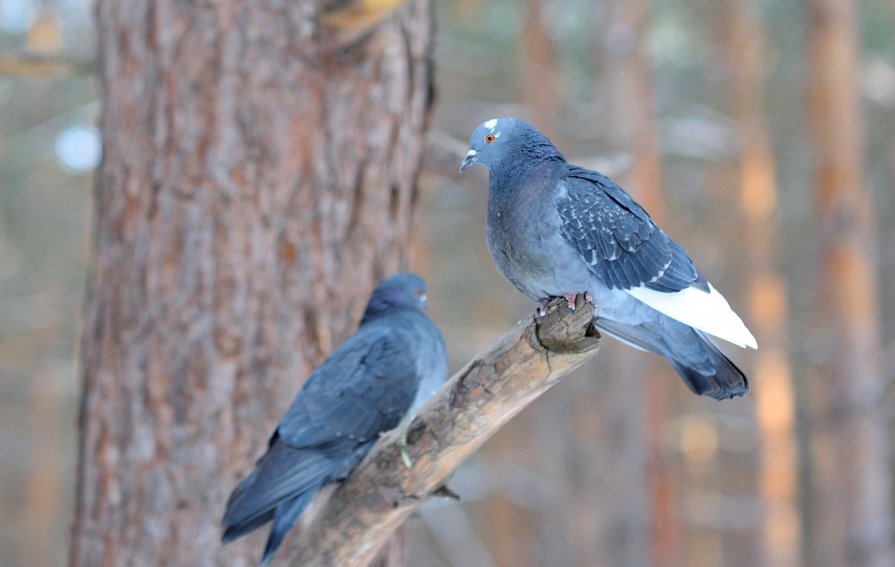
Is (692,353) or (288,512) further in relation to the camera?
(288,512)

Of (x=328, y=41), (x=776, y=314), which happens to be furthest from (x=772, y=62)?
(x=328, y=41)

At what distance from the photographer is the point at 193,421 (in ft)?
9.71

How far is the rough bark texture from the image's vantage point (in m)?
2.96

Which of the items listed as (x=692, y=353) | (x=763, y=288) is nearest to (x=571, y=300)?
(x=692, y=353)

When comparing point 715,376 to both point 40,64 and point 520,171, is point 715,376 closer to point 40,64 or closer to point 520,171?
point 520,171

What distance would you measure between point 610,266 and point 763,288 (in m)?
8.61

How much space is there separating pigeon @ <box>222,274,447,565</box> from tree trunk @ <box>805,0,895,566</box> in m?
4.80

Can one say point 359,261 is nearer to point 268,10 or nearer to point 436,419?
point 268,10

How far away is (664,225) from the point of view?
10.6m

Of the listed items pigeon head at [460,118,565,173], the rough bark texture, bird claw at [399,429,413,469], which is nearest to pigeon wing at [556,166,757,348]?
pigeon head at [460,118,565,173]

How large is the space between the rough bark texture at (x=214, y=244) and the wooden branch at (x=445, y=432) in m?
0.72

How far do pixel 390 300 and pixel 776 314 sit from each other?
826 centimetres

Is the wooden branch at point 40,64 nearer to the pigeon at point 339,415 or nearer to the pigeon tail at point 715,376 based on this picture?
the pigeon at point 339,415

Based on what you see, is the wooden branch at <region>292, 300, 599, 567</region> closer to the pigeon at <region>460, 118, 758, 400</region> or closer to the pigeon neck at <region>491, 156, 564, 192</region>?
the pigeon at <region>460, 118, 758, 400</region>
